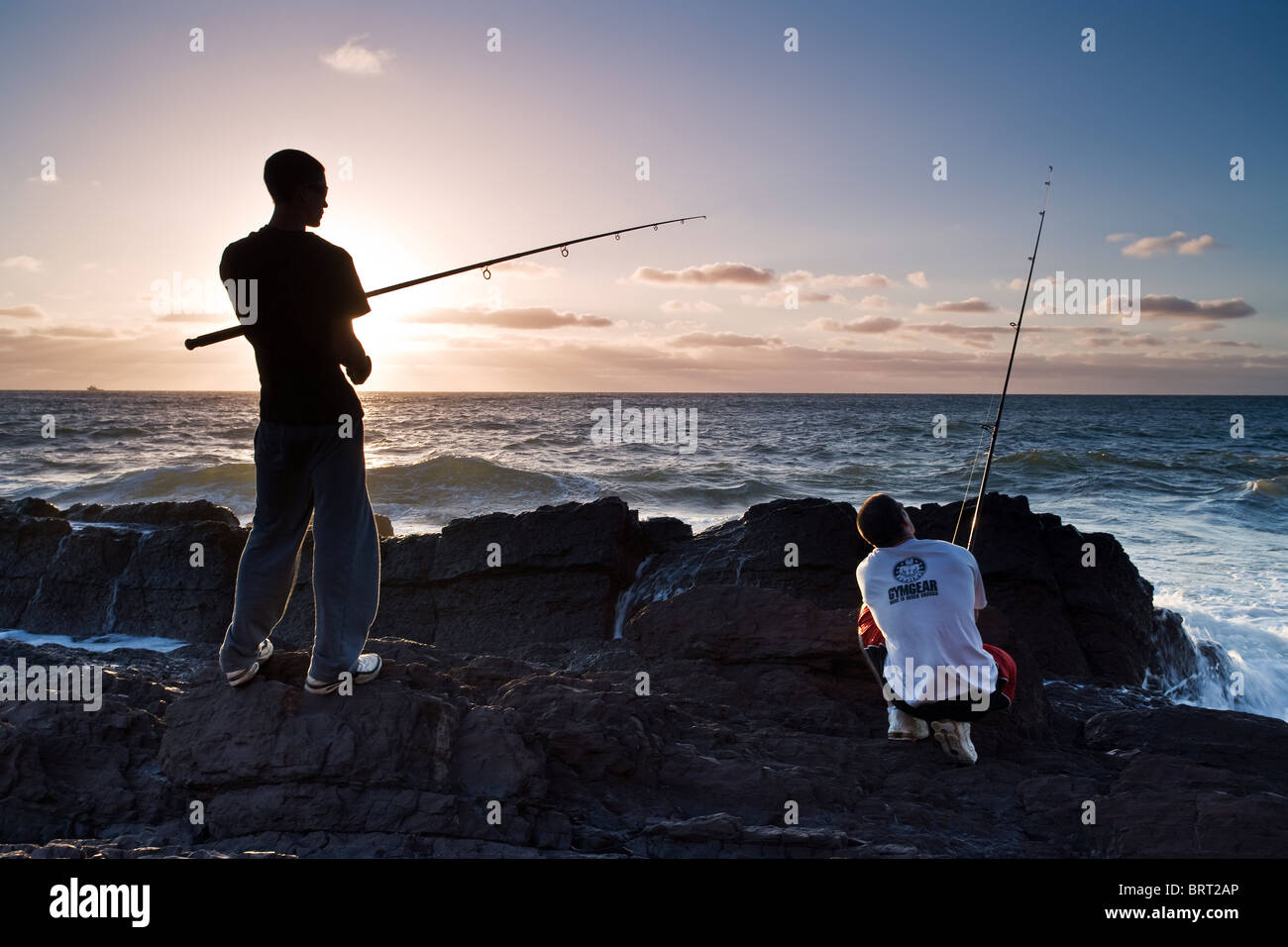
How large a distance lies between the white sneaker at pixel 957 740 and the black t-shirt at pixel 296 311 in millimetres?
2856

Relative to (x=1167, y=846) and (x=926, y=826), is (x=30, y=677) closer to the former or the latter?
(x=926, y=826)

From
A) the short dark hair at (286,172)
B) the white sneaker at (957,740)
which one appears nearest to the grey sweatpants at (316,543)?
the short dark hair at (286,172)

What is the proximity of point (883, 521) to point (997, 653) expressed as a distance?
2.86 ft

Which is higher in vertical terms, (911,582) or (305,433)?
(305,433)

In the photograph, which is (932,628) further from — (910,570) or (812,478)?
(812,478)

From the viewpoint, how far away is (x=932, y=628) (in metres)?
3.65

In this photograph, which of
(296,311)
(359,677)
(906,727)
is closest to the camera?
(296,311)

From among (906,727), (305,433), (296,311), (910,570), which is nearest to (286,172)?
(296,311)

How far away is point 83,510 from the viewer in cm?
984

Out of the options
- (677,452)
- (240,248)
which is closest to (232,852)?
(240,248)

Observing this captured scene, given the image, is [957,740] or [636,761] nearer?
[636,761]

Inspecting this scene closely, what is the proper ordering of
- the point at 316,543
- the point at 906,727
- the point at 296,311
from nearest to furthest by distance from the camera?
the point at 296,311 → the point at 316,543 → the point at 906,727

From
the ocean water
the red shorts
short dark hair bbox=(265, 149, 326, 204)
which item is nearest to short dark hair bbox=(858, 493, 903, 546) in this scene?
the red shorts

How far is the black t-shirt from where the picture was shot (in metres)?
2.72
